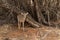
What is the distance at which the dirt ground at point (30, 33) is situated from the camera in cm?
343

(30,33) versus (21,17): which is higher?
(21,17)

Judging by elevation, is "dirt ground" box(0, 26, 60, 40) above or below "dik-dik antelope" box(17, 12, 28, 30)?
below

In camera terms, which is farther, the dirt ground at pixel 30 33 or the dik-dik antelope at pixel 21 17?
the dik-dik antelope at pixel 21 17

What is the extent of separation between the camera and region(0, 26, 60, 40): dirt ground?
11.2 ft

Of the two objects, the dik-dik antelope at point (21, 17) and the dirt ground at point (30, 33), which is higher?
the dik-dik antelope at point (21, 17)

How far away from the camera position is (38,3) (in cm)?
395

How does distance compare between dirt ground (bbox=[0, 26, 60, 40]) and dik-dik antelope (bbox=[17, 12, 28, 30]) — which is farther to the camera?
dik-dik antelope (bbox=[17, 12, 28, 30])

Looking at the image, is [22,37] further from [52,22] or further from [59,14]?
[59,14]

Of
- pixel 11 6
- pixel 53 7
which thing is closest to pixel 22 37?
pixel 11 6

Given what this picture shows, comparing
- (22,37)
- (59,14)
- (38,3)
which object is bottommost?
(22,37)

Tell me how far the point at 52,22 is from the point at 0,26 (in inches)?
43.9

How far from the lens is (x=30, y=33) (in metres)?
3.56

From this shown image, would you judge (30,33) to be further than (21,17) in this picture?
No

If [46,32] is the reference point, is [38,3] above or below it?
above
